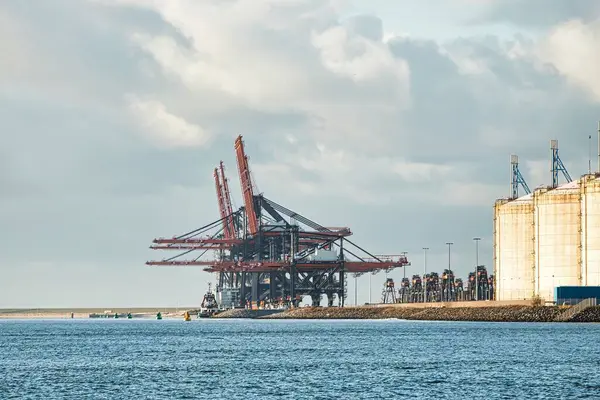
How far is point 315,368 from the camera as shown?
10619 cm

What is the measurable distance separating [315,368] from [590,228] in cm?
9999

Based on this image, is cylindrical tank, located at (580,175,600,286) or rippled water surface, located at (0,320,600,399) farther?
cylindrical tank, located at (580,175,600,286)

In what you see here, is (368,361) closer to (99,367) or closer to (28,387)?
(99,367)

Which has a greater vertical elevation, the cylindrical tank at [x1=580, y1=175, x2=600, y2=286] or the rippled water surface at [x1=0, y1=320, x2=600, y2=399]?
the cylindrical tank at [x1=580, y1=175, x2=600, y2=286]

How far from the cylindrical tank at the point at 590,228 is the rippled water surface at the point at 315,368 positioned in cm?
3668

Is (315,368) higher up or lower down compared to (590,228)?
lower down

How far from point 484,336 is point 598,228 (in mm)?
42504

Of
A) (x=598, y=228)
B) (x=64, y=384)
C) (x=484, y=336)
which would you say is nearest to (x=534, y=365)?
(x=64, y=384)

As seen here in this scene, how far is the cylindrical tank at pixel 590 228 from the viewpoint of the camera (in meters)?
195

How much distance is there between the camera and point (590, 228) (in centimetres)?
19625

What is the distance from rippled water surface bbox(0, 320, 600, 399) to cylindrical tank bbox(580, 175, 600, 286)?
3668cm

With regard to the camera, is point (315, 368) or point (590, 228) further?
point (590, 228)

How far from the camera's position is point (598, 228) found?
7662 inches

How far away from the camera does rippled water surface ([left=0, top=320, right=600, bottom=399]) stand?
283 ft
